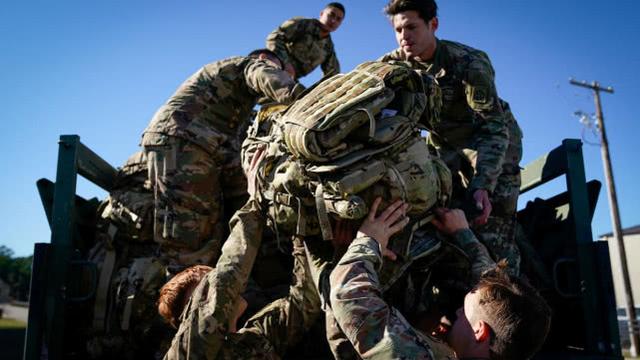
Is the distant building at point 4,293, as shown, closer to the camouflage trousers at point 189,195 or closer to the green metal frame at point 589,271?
the camouflage trousers at point 189,195

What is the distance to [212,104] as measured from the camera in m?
3.20

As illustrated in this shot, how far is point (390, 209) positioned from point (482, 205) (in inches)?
30.7

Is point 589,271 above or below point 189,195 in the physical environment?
below

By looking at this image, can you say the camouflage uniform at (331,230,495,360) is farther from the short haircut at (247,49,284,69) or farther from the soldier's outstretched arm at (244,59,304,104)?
the short haircut at (247,49,284,69)

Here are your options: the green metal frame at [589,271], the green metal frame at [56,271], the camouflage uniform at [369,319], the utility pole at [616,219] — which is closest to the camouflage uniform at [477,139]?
the green metal frame at [589,271]

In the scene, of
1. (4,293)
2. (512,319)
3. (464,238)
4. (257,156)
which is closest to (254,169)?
(257,156)

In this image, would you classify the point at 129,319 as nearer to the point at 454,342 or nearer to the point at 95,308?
the point at 95,308

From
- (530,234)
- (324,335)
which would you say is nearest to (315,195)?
(324,335)

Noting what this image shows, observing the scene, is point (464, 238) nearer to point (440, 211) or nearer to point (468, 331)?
point (440, 211)

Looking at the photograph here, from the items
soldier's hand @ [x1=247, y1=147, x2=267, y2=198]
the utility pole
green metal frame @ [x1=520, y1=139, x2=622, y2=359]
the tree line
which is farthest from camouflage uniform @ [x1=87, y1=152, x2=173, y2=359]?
the tree line

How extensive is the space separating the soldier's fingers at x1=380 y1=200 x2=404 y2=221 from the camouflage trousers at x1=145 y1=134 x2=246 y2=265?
1.36m

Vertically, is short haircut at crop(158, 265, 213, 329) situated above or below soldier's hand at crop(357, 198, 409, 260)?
below

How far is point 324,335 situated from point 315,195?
93cm

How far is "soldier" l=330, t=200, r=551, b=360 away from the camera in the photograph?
4.81 ft
